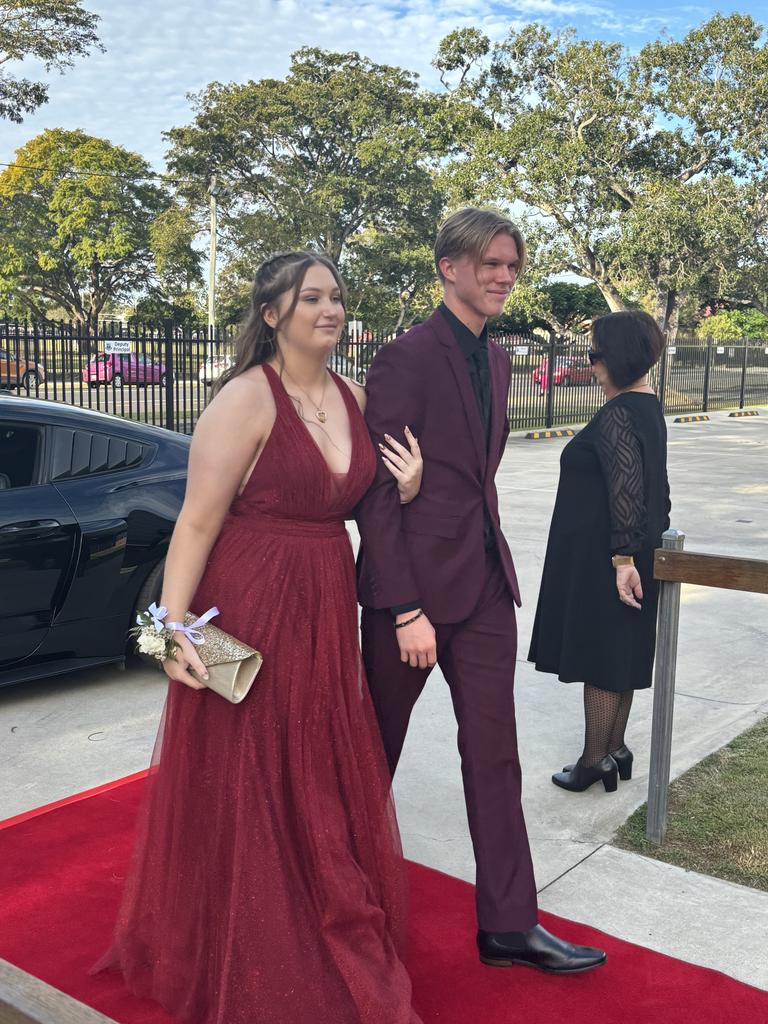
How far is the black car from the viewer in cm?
456

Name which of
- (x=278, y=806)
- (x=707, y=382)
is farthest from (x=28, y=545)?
(x=707, y=382)

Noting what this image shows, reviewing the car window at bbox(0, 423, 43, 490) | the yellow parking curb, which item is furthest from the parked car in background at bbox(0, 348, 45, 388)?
the yellow parking curb

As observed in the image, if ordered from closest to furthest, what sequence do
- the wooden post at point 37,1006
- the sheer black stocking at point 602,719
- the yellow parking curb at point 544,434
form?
the wooden post at point 37,1006, the sheer black stocking at point 602,719, the yellow parking curb at point 544,434

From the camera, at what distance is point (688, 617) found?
22.4 feet

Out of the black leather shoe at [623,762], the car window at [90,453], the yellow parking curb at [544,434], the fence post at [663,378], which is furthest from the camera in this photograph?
the fence post at [663,378]

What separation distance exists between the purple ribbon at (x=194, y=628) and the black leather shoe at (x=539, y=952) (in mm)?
1150

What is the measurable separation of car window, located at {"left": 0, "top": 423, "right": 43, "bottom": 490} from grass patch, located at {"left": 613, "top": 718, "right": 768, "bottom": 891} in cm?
301

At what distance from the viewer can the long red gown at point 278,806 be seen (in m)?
2.38

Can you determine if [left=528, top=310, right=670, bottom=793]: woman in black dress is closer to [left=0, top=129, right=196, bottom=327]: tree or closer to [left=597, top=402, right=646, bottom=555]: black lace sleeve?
[left=597, top=402, right=646, bottom=555]: black lace sleeve

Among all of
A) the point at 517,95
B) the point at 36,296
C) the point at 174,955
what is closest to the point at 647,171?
the point at 517,95

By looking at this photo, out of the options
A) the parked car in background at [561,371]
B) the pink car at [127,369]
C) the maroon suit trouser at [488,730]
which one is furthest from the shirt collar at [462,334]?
the parked car in background at [561,371]

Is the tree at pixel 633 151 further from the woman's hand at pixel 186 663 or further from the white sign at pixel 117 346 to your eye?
the woman's hand at pixel 186 663

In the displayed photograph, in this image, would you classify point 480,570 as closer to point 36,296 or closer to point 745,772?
point 745,772

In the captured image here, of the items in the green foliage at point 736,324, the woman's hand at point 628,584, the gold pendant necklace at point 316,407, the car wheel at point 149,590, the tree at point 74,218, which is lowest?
the car wheel at point 149,590
